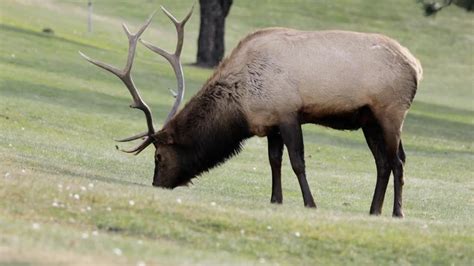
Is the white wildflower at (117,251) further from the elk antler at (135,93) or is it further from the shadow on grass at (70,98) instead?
the shadow on grass at (70,98)

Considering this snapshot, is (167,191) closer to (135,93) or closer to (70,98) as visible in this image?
(135,93)

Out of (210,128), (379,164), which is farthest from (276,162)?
(379,164)

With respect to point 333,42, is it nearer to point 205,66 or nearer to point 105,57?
point 105,57

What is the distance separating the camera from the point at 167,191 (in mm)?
14102

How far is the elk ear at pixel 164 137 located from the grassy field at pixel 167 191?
590mm

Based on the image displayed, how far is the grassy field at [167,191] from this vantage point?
1096 cm

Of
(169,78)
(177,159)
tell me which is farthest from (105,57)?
(177,159)

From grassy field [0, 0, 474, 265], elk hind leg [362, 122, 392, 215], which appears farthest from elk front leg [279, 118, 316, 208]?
elk hind leg [362, 122, 392, 215]

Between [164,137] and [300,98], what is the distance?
1.91m

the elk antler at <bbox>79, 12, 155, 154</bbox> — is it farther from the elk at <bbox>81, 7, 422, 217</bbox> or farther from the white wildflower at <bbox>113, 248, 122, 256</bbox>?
the white wildflower at <bbox>113, 248, 122, 256</bbox>

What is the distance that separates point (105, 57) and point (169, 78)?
2650mm

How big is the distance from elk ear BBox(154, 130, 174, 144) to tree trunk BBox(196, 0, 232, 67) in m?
27.5

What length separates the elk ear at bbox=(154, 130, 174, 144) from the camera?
15062mm

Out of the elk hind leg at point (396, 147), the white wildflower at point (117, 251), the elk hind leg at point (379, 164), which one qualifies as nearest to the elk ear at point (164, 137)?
the elk hind leg at point (379, 164)
